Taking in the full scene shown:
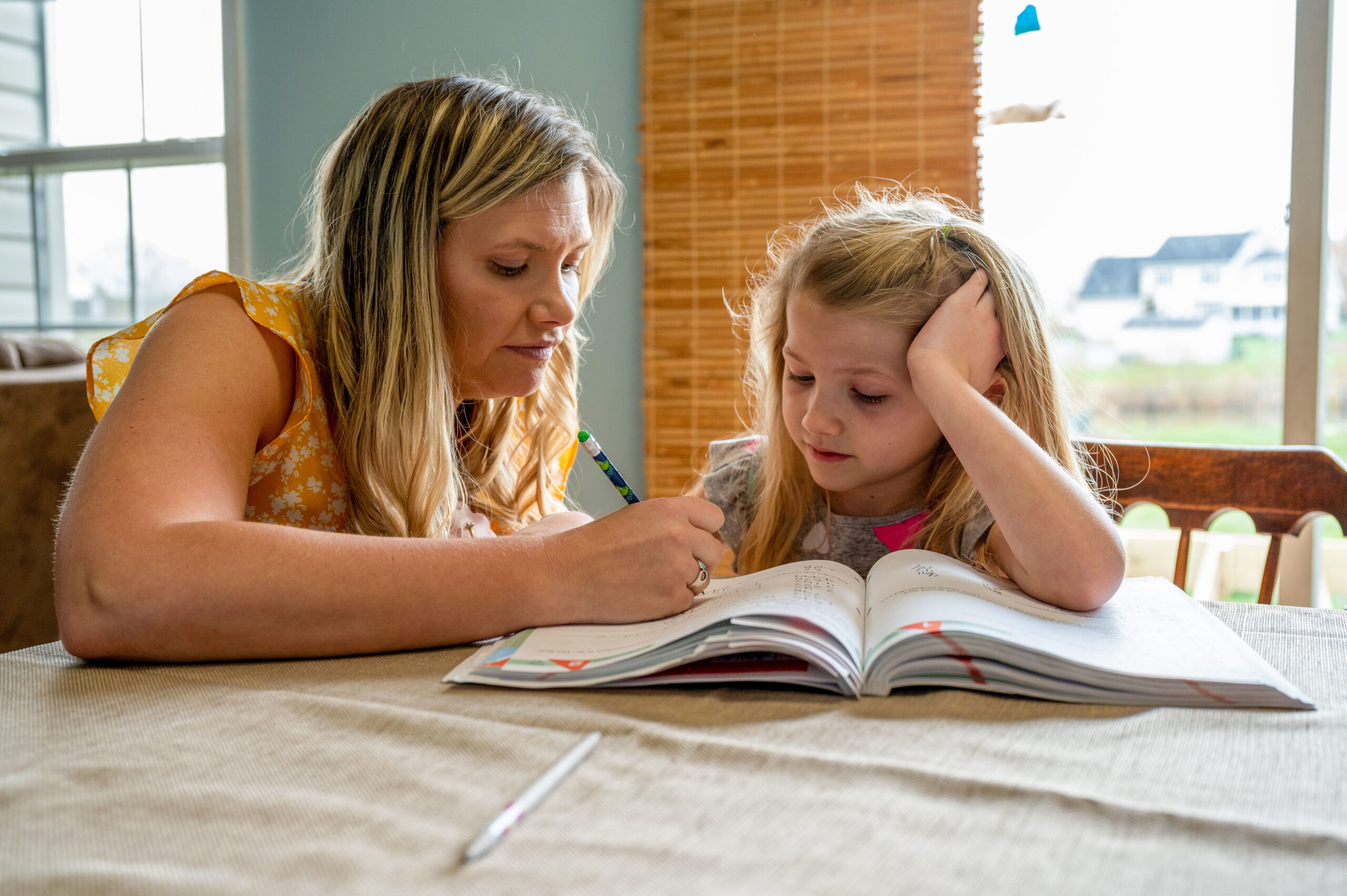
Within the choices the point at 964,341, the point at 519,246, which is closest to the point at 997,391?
the point at 964,341

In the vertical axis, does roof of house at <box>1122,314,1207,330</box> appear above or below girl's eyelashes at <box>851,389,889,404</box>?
above

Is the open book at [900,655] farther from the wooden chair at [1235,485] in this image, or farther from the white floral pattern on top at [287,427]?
the wooden chair at [1235,485]

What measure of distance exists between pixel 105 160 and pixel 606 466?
11.2 feet

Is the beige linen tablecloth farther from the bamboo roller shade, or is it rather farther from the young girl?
the bamboo roller shade

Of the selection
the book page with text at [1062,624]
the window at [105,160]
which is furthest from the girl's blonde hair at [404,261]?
the window at [105,160]

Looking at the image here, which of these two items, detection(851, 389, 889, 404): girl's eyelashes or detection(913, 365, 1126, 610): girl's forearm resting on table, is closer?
detection(913, 365, 1126, 610): girl's forearm resting on table

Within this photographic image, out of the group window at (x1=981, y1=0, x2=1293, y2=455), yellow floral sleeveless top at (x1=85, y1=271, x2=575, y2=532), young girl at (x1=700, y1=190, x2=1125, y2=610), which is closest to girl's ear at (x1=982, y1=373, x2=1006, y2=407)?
young girl at (x1=700, y1=190, x2=1125, y2=610)

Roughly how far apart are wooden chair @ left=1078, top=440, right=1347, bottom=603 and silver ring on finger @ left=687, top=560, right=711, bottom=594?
705 mm

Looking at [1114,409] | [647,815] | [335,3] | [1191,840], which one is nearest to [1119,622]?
[1191,840]

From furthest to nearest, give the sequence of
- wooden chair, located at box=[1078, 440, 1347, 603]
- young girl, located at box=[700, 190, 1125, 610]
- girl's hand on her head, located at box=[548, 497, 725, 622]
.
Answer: wooden chair, located at box=[1078, 440, 1347, 603] < young girl, located at box=[700, 190, 1125, 610] < girl's hand on her head, located at box=[548, 497, 725, 622]

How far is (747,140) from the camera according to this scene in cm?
270

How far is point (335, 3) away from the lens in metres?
3.09

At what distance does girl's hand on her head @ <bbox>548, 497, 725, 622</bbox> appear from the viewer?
77cm

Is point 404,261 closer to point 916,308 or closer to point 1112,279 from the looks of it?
point 916,308
